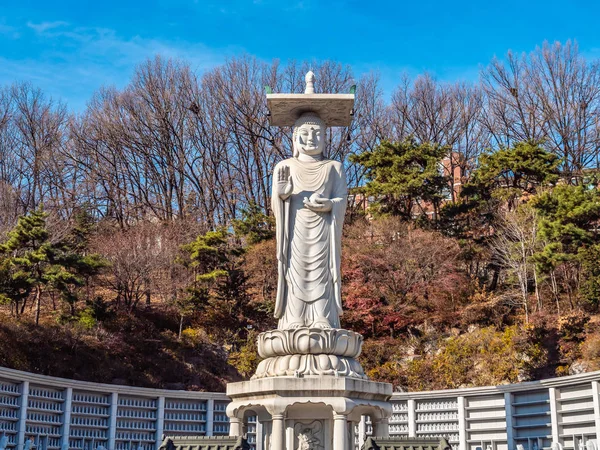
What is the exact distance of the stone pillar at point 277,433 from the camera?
9.67 meters

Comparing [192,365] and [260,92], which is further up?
[260,92]

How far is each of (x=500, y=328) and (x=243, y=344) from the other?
296 inches

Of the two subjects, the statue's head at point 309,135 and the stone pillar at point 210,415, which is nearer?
the statue's head at point 309,135

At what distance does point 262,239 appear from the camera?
24.6m

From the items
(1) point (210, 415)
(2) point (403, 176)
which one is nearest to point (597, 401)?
(1) point (210, 415)

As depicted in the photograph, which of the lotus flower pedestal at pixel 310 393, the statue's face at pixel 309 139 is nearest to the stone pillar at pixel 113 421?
the lotus flower pedestal at pixel 310 393

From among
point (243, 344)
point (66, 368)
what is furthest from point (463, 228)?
point (66, 368)

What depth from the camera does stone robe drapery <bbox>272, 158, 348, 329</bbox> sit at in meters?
10.8

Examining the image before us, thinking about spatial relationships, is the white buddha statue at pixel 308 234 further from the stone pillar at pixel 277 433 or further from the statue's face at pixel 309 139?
the stone pillar at pixel 277 433

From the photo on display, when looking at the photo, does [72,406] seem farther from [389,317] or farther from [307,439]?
[389,317]

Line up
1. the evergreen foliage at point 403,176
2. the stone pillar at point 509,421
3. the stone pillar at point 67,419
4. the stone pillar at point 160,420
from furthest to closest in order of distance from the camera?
the evergreen foliage at point 403,176 < the stone pillar at point 160,420 < the stone pillar at point 67,419 < the stone pillar at point 509,421

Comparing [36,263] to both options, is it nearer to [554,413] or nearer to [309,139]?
[309,139]

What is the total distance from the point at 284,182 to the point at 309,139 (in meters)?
0.82

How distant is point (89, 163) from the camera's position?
106 ft
